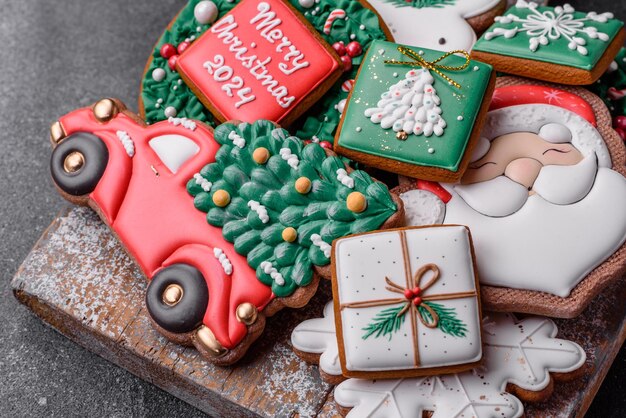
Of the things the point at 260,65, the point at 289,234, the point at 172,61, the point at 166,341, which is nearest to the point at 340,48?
the point at 260,65

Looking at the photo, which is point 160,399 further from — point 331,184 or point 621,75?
point 621,75

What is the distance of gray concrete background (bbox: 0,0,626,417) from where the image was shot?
198 centimetres

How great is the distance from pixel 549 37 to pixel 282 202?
0.78 m

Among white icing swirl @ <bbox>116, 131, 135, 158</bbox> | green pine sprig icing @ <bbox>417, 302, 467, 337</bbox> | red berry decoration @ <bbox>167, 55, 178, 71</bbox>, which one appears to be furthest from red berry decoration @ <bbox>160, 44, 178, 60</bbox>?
green pine sprig icing @ <bbox>417, 302, 467, 337</bbox>

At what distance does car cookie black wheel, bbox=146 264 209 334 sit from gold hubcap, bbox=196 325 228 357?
3 cm

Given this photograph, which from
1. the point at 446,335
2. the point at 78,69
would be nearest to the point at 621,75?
the point at 446,335

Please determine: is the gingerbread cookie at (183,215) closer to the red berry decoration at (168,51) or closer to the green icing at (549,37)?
the red berry decoration at (168,51)

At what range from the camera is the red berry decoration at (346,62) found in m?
1.94

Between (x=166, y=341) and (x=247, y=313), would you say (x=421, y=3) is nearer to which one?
(x=247, y=313)

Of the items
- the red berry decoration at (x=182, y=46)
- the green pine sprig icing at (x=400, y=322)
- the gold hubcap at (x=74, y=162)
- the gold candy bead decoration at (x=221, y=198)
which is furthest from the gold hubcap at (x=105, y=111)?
the green pine sprig icing at (x=400, y=322)

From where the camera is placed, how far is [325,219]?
1711 millimetres

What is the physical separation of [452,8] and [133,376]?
4.20 ft

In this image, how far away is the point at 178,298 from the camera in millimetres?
1713

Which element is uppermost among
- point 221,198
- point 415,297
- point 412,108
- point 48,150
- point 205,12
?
point 205,12
